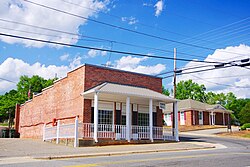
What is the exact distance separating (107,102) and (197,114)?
2924 centimetres

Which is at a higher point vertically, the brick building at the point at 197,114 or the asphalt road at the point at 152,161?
the brick building at the point at 197,114

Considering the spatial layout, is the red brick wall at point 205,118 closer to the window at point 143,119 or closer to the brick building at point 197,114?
the brick building at point 197,114

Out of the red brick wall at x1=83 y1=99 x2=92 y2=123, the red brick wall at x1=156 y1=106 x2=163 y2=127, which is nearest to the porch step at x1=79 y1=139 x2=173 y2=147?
the red brick wall at x1=83 y1=99 x2=92 y2=123

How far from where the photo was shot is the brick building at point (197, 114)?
48.0m

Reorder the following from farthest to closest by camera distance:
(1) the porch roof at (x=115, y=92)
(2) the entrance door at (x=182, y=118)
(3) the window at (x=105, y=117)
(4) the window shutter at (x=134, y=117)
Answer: (2) the entrance door at (x=182, y=118) < (4) the window shutter at (x=134, y=117) < (3) the window at (x=105, y=117) < (1) the porch roof at (x=115, y=92)

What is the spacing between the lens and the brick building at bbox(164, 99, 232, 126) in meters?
48.0

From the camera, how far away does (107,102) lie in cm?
2297

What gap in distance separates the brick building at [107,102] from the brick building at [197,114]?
2287cm

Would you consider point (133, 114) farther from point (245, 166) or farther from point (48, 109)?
point (245, 166)

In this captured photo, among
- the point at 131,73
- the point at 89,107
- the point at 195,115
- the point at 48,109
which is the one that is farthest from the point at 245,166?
the point at 195,115

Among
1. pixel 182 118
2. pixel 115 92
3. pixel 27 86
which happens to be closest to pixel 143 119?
pixel 115 92

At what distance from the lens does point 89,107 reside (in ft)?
72.0

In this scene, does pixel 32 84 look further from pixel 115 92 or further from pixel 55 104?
pixel 115 92

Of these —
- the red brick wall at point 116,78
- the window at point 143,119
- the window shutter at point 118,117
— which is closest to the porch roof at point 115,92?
the red brick wall at point 116,78
